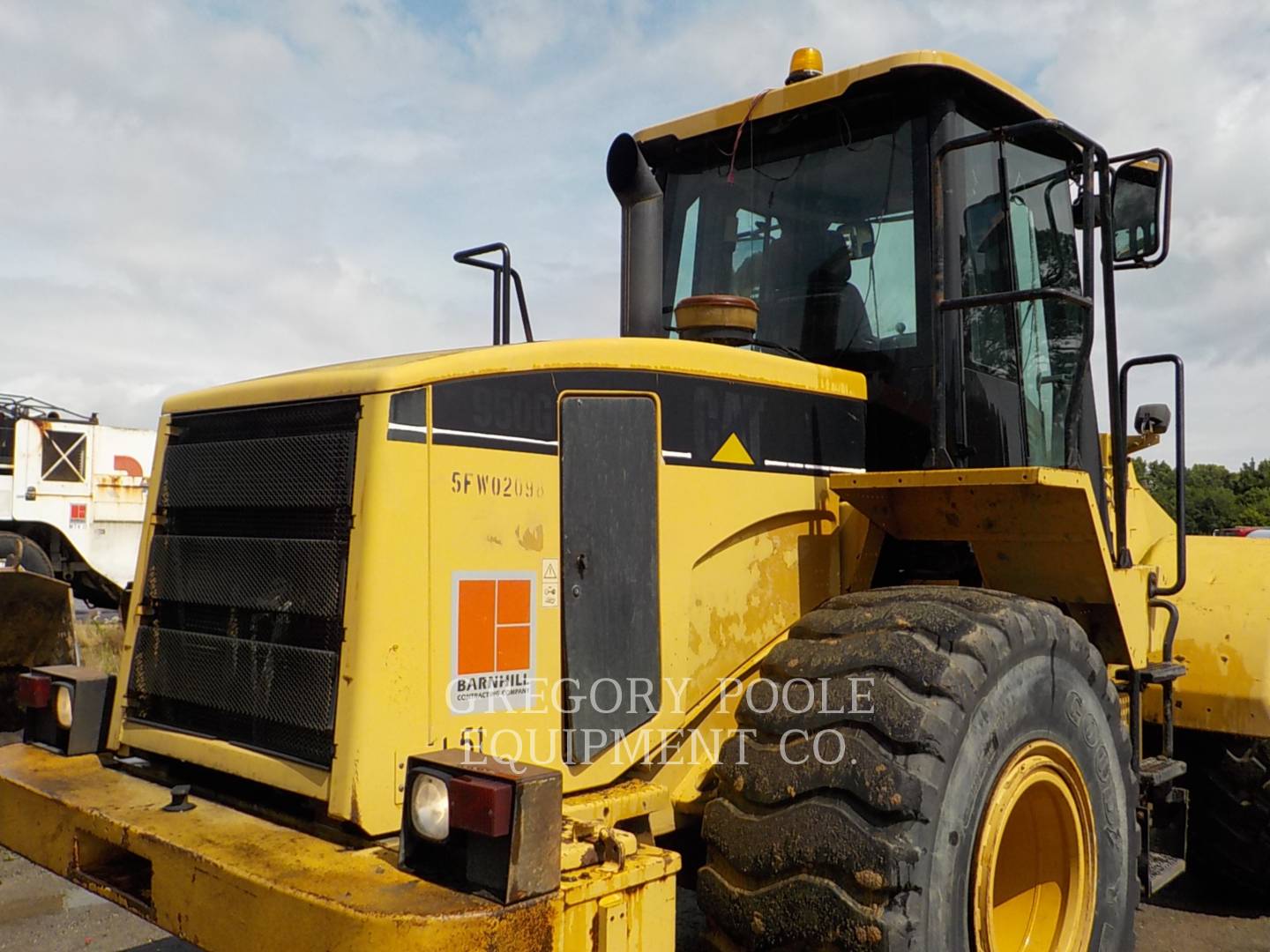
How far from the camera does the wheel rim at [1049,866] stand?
11.4 ft

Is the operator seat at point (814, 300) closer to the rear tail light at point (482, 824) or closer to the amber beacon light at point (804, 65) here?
the amber beacon light at point (804, 65)

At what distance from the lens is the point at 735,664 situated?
3572mm

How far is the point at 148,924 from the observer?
4.87 metres

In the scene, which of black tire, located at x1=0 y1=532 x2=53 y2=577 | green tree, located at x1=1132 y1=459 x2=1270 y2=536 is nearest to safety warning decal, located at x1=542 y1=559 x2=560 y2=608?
black tire, located at x1=0 y1=532 x2=53 y2=577

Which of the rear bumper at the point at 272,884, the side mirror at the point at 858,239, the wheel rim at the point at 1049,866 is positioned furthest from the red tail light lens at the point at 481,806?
the side mirror at the point at 858,239

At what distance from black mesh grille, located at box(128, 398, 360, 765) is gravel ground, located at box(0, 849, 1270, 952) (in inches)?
68.1

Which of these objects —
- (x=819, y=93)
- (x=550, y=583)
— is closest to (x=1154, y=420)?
(x=819, y=93)

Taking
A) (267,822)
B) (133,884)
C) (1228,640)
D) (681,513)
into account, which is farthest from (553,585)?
(1228,640)

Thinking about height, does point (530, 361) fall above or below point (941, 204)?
below

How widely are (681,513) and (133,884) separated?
1779 mm

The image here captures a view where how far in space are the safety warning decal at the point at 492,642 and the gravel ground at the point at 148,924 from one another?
1.85m

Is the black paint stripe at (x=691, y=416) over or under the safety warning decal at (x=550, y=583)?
over

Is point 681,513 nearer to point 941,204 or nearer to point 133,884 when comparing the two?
point 941,204

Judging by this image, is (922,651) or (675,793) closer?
(922,651)
